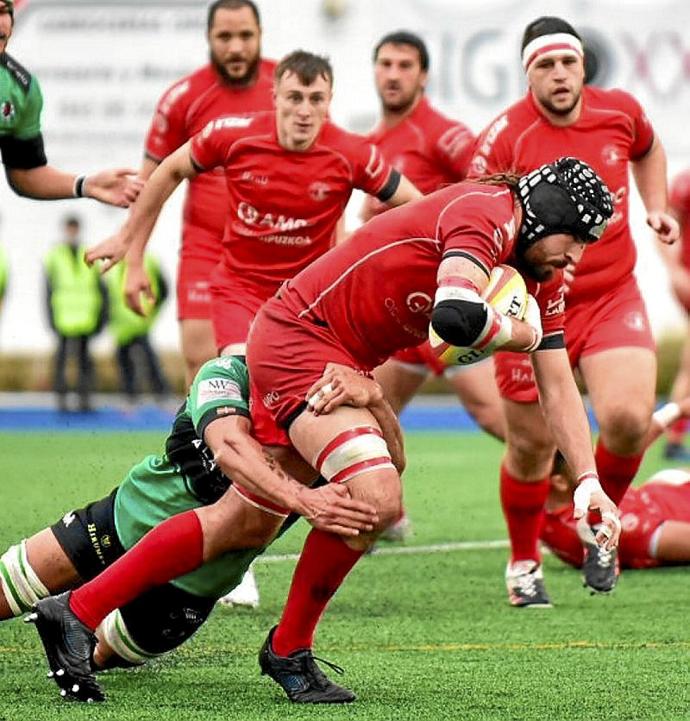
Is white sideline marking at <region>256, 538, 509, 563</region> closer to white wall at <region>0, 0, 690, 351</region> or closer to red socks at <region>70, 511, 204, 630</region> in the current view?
red socks at <region>70, 511, 204, 630</region>

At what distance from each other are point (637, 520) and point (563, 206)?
3158mm

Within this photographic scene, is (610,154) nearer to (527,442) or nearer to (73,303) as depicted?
(527,442)

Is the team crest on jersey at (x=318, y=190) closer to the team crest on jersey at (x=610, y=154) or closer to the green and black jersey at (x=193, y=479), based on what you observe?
the team crest on jersey at (x=610, y=154)

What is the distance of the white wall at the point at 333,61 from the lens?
23.4 meters

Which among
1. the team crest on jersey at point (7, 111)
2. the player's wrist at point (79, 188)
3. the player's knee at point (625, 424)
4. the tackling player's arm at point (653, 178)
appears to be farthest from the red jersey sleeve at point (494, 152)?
the team crest on jersey at point (7, 111)

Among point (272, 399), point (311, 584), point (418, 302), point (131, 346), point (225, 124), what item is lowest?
point (131, 346)

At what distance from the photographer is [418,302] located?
5.52 meters

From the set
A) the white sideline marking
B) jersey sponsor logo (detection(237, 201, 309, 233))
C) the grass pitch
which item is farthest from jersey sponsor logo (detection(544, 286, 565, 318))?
the white sideline marking

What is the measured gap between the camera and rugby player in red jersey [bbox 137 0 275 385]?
28.3 feet

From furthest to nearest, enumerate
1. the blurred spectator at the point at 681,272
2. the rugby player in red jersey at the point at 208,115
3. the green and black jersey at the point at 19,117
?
1. the blurred spectator at the point at 681,272
2. the rugby player in red jersey at the point at 208,115
3. the green and black jersey at the point at 19,117

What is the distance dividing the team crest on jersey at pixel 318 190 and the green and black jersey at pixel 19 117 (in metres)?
1.19

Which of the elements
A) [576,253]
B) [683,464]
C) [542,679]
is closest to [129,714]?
[542,679]

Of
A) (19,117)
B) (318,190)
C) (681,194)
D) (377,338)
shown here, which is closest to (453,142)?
(318,190)

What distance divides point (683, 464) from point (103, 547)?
9.00 meters
